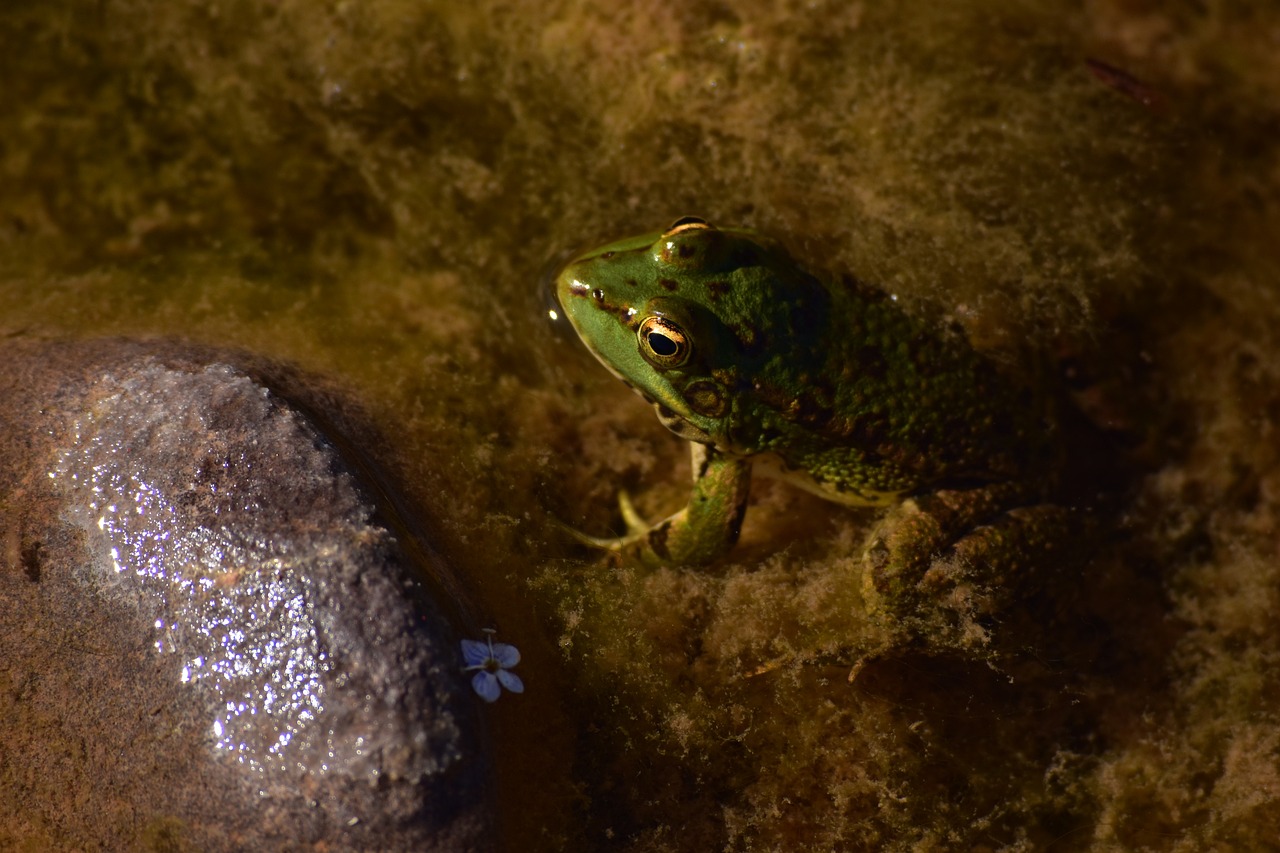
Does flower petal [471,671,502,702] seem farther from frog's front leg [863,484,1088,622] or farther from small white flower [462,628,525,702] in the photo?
frog's front leg [863,484,1088,622]

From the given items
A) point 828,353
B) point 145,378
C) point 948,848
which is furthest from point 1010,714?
point 145,378

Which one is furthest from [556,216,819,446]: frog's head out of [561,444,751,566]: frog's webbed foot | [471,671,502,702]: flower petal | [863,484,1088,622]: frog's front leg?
[471,671,502,702]: flower petal

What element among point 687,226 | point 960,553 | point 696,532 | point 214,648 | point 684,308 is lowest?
point 696,532

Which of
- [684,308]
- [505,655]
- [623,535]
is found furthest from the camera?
[623,535]

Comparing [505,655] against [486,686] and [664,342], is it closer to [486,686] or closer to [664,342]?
[486,686]

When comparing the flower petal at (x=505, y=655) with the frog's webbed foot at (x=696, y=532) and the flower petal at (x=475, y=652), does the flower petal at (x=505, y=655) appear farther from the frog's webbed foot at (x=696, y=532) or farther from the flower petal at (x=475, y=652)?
the frog's webbed foot at (x=696, y=532)

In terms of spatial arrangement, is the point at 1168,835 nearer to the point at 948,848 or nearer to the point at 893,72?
the point at 948,848

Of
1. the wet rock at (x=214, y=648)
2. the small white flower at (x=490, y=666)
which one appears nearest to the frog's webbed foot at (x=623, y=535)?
the small white flower at (x=490, y=666)

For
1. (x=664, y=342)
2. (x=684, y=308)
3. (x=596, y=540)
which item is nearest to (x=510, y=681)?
(x=596, y=540)
